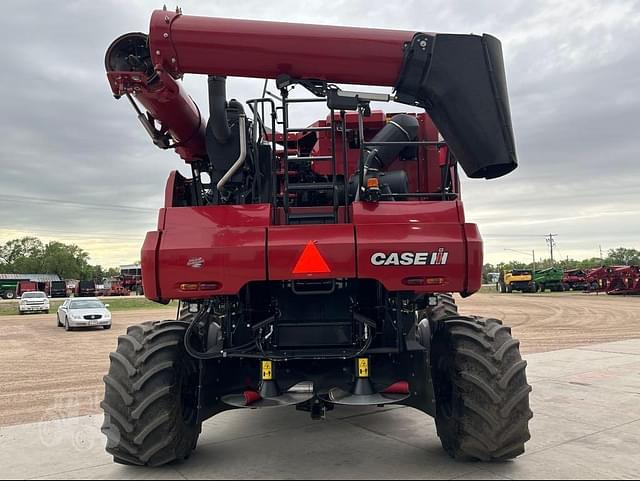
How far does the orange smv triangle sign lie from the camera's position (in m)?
3.92

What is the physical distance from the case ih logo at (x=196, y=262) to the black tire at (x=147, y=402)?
2.29 ft

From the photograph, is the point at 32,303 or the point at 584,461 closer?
the point at 584,461

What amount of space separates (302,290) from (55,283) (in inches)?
2602

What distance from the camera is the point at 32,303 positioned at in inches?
1287

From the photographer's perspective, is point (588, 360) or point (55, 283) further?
point (55, 283)

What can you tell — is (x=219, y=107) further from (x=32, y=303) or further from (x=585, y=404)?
(x=32, y=303)

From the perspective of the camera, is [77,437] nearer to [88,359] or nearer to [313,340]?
[313,340]

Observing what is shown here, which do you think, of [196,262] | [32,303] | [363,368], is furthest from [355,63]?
[32,303]

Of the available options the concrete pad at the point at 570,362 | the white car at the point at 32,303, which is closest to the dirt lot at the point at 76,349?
the concrete pad at the point at 570,362

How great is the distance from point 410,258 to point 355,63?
1.46 metres

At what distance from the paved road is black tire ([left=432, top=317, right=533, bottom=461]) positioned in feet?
0.71

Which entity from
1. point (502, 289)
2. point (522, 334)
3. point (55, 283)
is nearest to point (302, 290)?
point (522, 334)

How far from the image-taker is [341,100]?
13.0ft

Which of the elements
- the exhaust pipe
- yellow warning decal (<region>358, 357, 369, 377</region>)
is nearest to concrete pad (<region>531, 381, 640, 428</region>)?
yellow warning decal (<region>358, 357, 369, 377</region>)
